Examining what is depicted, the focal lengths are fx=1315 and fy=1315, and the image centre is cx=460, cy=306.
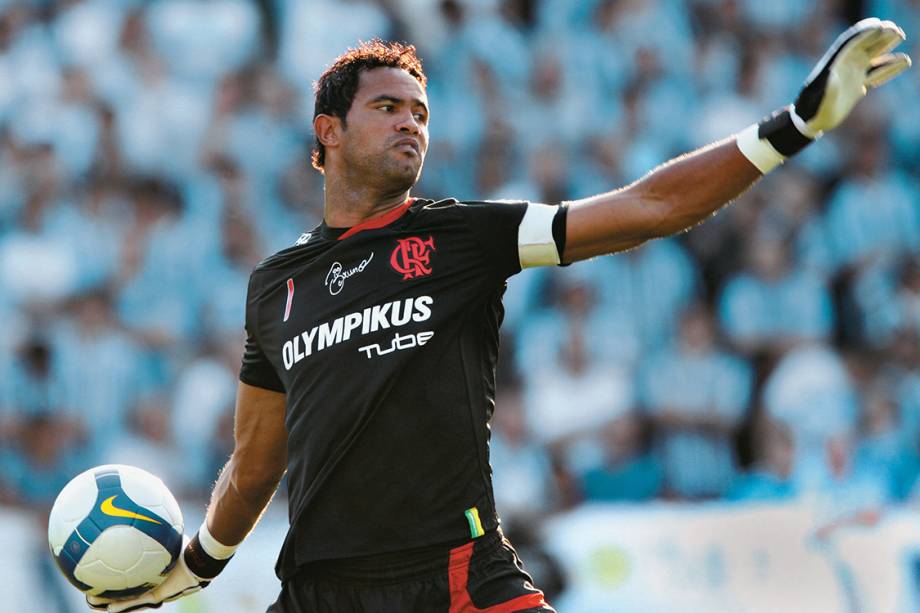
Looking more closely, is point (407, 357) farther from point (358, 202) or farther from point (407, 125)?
point (407, 125)

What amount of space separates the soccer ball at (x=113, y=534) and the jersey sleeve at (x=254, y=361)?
615 mm

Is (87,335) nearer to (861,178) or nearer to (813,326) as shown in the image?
(813,326)

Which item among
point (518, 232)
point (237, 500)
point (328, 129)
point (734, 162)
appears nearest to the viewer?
point (734, 162)

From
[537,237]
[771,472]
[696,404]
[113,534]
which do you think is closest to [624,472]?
[696,404]

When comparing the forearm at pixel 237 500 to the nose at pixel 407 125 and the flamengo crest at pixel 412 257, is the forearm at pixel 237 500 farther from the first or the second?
the nose at pixel 407 125

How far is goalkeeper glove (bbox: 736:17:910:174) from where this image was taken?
3.54 m

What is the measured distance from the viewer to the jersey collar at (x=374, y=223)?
4509 mm

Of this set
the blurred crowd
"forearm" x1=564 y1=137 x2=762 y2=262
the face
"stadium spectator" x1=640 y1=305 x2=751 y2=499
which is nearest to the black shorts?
"forearm" x1=564 y1=137 x2=762 y2=262

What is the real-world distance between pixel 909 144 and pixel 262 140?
5741 millimetres

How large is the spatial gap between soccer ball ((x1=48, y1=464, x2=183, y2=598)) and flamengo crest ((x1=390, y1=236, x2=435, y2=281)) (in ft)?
4.58

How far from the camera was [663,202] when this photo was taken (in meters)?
A: 3.88

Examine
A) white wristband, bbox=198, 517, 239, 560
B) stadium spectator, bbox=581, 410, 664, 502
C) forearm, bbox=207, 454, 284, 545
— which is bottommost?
white wristband, bbox=198, 517, 239, 560
